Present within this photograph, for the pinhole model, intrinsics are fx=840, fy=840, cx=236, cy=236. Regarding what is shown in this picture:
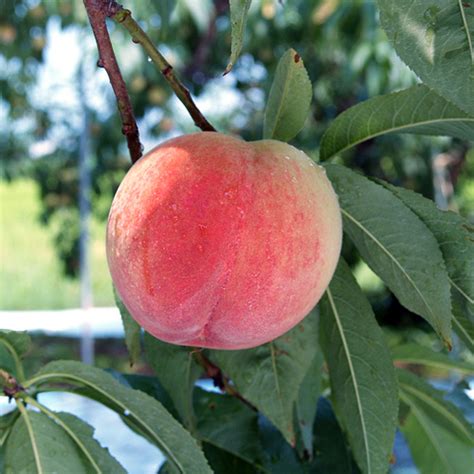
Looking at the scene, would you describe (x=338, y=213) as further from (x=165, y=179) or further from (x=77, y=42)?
(x=77, y=42)

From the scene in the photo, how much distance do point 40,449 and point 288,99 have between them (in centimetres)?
26

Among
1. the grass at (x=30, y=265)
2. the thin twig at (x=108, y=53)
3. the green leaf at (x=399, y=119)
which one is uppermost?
the grass at (x=30, y=265)

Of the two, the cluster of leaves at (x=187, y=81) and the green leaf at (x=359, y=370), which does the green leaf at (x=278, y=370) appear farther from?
the cluster of leaves at (x=187, y=81)

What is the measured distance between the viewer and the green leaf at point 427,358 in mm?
749

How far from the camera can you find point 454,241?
511 mm

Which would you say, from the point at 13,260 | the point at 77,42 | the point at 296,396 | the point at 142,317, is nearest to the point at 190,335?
the point at 142,317

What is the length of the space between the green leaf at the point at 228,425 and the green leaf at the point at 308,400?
0.05m

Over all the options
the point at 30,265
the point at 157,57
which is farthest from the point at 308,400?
the point at 30,265

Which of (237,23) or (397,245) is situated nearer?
(237,23)

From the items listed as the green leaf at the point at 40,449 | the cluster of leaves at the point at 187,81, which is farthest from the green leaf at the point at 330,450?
the cluster of leaves at the point at 187,81

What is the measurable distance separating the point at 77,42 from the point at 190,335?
114 inches

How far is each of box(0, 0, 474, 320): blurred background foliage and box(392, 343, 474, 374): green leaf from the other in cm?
193

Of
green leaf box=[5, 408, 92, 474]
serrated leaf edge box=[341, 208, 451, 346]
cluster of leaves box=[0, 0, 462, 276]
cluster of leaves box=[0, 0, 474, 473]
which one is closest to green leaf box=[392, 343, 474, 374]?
cluster of leaves box=[0, 0, 474, 473]

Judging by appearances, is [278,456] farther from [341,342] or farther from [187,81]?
[187,81]
